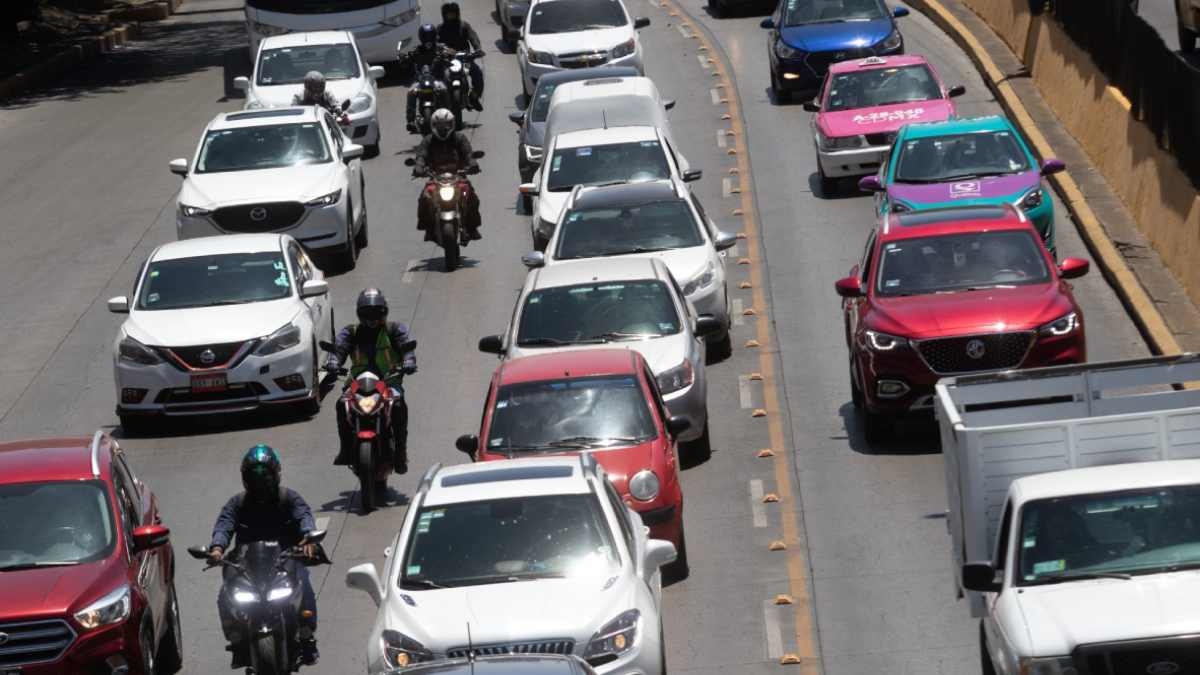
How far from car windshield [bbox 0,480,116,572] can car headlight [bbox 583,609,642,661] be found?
10.7 feet

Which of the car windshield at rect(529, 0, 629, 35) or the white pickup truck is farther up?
the white pickup truck

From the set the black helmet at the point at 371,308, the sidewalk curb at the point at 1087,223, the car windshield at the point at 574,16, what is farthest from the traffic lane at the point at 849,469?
the car windshield at the point at 574,16

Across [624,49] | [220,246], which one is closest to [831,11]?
[624,49]

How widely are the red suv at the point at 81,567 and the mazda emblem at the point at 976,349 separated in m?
7.15

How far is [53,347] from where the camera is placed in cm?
2561

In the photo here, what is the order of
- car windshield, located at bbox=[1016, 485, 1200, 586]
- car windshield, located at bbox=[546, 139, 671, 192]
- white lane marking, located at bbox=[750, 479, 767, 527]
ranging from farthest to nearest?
1. car windshield, located at bbox=[546, 139, 671, 192]
2. white lane marking, located at bbox=[750, 479, 767, 527]
3. car windshield, located at bbox=[1016, 485, 1200, 586]

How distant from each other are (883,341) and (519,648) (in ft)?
25.2

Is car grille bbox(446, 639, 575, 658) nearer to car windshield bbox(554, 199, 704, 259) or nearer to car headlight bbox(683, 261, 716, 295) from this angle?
car headlight bbox(683, 261, 716, 295)

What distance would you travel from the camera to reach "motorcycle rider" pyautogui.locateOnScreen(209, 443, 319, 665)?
13.3m

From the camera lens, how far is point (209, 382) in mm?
21828

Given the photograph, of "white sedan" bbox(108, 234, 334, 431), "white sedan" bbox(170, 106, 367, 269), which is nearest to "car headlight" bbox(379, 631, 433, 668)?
"white sedan" bbox(108, 234, 334, 431)

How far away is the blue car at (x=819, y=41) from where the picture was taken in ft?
120

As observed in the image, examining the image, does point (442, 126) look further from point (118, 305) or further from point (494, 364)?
point (118, 305)

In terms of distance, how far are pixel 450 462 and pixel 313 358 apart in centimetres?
259
